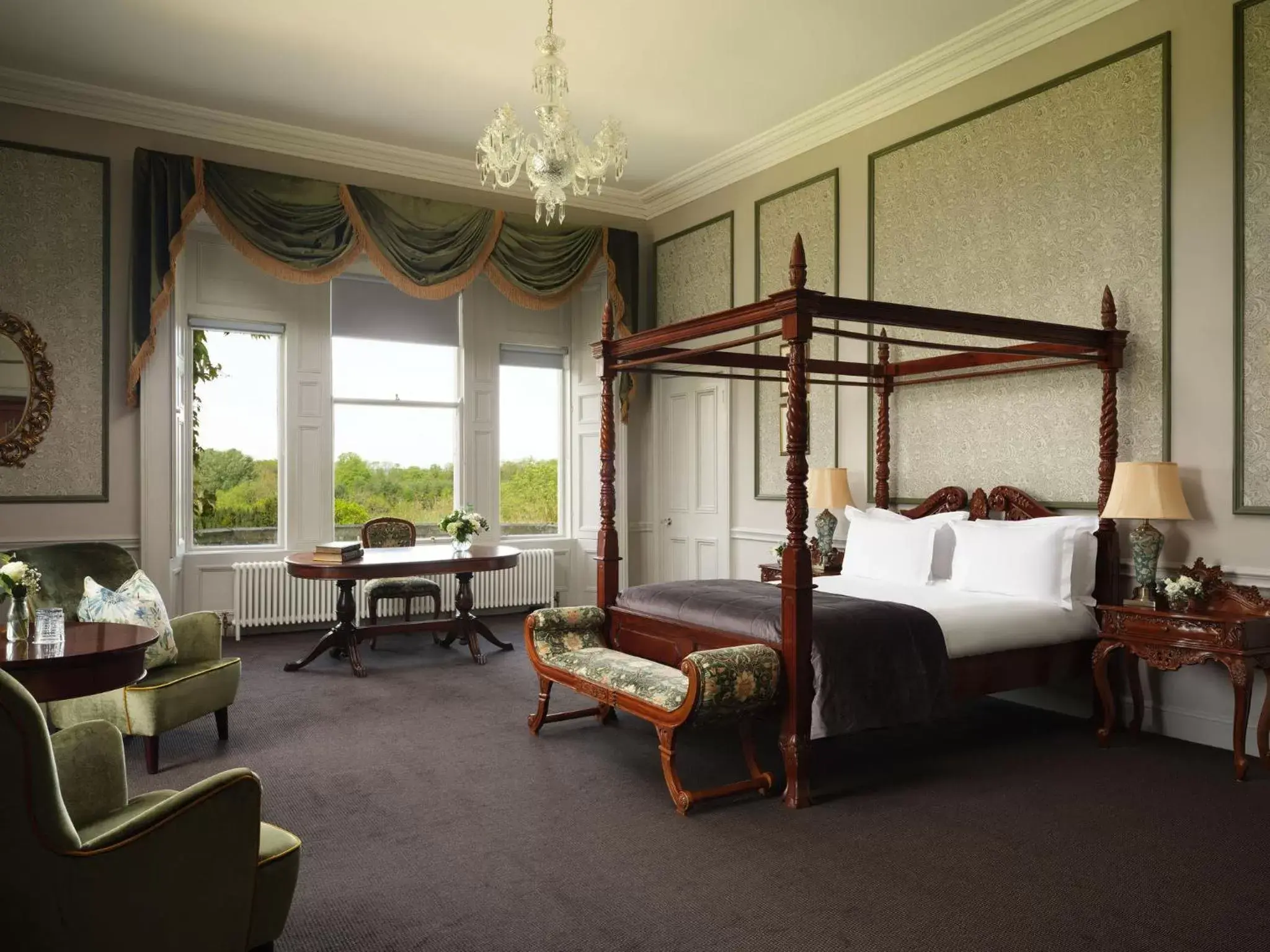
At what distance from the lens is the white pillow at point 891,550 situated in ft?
16.0

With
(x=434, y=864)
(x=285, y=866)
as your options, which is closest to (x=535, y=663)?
(x=434, y=864)

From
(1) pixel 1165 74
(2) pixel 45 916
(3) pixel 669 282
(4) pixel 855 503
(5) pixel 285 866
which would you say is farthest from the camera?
(3) pixel 669 282

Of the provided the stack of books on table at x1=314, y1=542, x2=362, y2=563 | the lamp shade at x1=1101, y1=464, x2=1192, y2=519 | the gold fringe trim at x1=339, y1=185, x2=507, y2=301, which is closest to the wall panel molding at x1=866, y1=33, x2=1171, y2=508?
the lamp shade at x1=1101, y1=464, x2=1192, y2=519

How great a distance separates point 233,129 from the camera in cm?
622

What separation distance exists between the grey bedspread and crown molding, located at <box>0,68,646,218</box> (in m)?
4.50

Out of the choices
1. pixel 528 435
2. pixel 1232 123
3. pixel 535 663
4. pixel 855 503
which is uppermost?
pixel 1232 123

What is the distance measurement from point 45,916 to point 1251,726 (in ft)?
14.4

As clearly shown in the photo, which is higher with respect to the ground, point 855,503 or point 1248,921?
point 855,503

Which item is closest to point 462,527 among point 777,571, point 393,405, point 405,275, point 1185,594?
point 393,405

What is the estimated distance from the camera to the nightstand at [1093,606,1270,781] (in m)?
3.62

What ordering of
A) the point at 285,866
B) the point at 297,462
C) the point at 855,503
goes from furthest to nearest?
the point at 297,462 < the point at 855,503 < the point at 285,866

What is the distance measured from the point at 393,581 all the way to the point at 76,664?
3411 mm

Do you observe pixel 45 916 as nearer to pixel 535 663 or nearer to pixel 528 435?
pixel 535 663

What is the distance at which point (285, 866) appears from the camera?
81.7 inches
